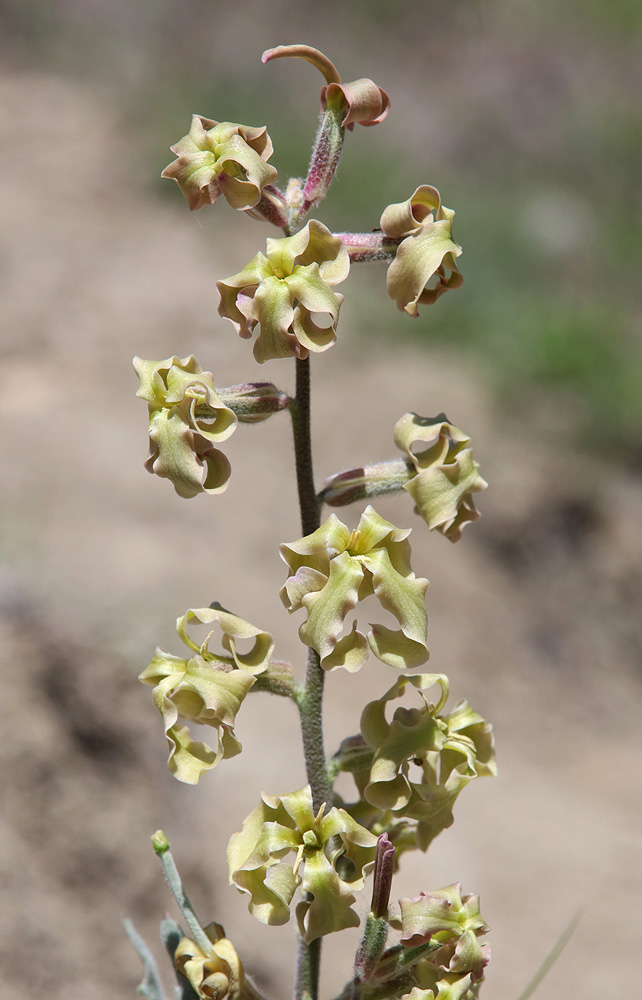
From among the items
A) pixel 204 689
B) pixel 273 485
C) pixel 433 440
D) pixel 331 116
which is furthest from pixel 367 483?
pixel 273 485

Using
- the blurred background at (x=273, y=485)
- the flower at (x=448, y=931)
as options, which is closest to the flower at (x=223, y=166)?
the flower at (x=448, y=931)

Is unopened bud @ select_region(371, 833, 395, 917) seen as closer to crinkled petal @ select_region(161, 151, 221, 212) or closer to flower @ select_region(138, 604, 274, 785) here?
flower @ select_region(138, 604, 274, 785)

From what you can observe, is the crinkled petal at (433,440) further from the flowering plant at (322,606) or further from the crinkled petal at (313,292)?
the crinkled petal at (313,292)

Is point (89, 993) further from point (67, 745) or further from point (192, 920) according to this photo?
point (192, 920)

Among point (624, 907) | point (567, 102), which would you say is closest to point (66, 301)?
point (624, 907)

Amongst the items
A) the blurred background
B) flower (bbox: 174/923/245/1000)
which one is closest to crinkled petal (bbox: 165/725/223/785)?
flower (bbox: 174/923/245/1000)

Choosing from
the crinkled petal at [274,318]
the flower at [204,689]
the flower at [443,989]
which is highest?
the crinkled petal at [274,318]
